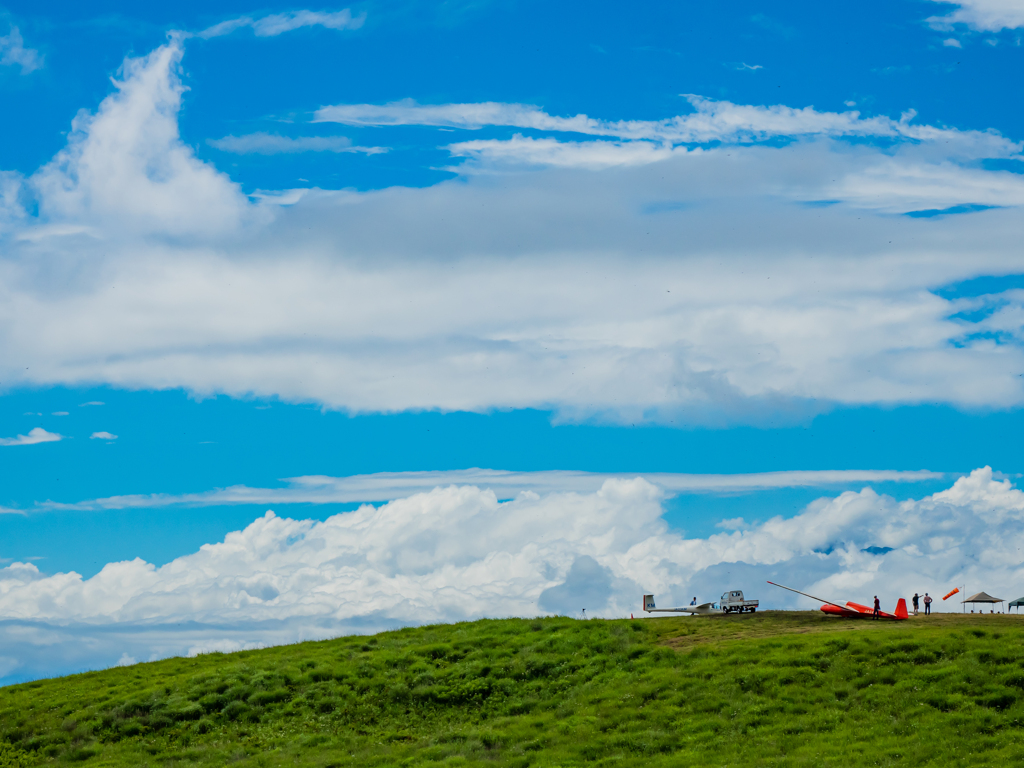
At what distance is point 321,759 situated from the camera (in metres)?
36.5

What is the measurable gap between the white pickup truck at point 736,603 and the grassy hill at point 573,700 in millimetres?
3797

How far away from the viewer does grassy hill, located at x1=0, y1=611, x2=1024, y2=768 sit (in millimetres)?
33531

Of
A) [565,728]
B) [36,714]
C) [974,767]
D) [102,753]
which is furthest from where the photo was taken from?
[36,714]

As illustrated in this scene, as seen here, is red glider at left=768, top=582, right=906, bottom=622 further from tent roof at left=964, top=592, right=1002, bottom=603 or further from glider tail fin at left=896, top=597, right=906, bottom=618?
tent roof at left=964, top=592, right=1002, bottom=603

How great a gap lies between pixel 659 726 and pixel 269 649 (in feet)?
87.5

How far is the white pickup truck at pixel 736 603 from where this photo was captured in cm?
5384

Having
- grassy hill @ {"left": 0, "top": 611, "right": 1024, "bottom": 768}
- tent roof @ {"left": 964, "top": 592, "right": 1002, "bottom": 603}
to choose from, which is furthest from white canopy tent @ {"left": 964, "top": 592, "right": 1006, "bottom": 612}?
grassy hill @ {"left": 0, "top": 611, "right": 1024, "bottom": 768}

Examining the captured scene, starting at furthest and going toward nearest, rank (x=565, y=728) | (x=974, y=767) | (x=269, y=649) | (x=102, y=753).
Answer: (x=269, y=649), (x=102, y=753), (x=565, y=728), (x=974, y=767)

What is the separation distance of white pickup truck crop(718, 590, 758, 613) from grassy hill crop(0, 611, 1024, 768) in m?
3.80

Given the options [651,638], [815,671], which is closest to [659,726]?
[815,671]

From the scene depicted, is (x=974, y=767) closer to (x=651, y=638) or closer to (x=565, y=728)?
(x=565, y=728)

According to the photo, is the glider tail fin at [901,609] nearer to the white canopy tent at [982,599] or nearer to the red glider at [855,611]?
the red glider at [855,611]

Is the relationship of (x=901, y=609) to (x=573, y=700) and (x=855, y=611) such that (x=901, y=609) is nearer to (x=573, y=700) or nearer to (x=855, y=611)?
(x=855, y=611)

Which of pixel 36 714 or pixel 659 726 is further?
pixel 36 714
